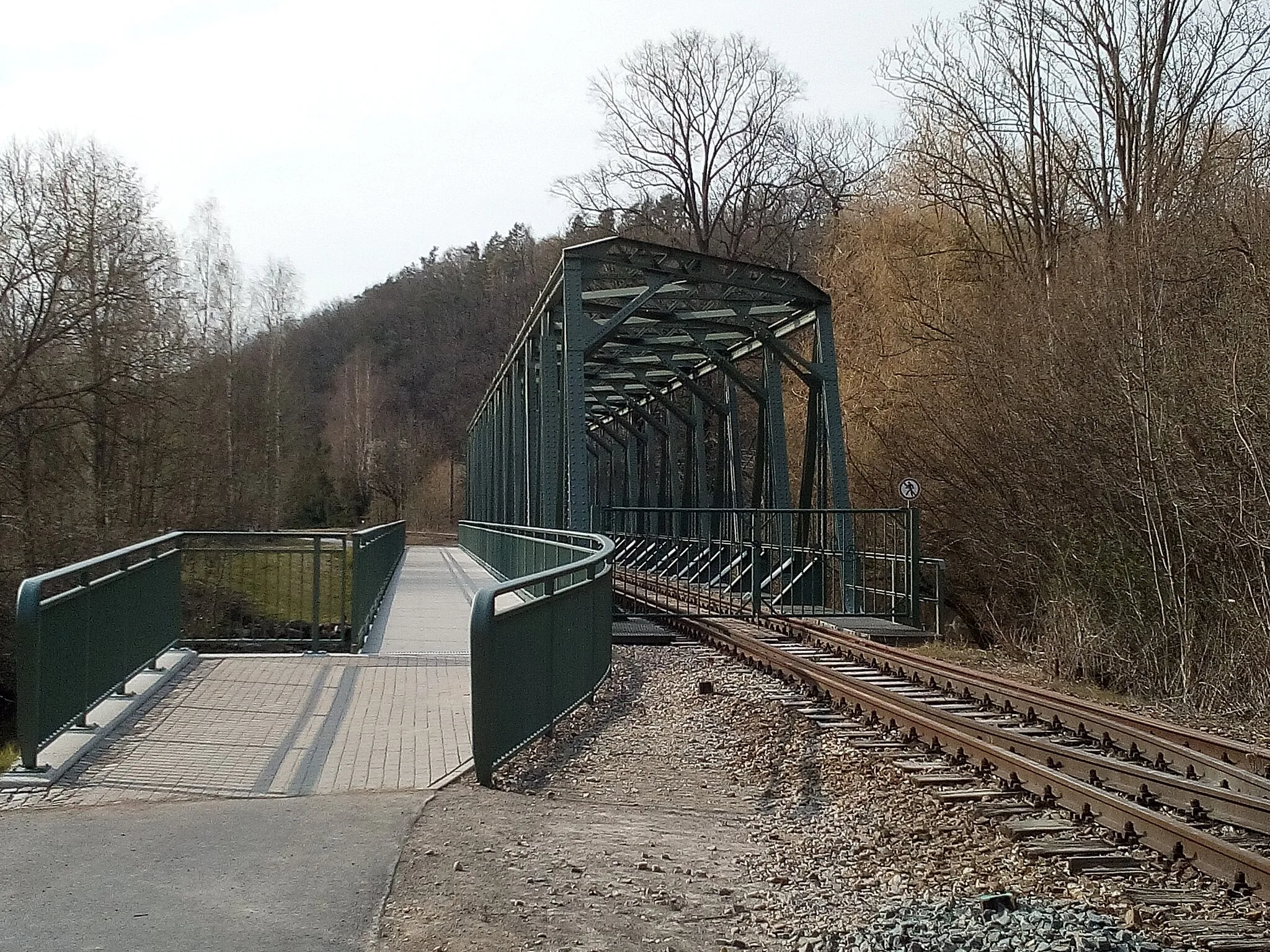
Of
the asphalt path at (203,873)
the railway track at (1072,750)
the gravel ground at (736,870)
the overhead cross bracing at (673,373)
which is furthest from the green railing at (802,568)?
the asphalt path at (203,873)

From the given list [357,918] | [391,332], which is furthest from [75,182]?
[391,332]

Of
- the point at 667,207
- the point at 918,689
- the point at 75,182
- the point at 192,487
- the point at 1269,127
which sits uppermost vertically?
the point at 667,207

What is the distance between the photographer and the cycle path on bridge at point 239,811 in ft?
14.8

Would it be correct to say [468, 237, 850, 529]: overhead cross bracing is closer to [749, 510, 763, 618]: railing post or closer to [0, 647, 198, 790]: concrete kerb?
[749, 510, 763, 618]: railing post

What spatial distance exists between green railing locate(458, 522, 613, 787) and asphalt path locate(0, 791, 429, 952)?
692 millimetres

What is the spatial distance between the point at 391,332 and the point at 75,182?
69.3 m

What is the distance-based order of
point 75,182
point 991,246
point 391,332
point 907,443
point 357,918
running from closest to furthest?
point 357,918, point 907,443, point 991,246, point 75,182, point 391,332

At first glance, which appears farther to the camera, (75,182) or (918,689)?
(75,182)

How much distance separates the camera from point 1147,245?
13.1 meters

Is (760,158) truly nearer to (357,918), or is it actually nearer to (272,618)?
(272,618)

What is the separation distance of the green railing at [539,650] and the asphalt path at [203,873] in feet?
2.27

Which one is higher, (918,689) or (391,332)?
(391,332)

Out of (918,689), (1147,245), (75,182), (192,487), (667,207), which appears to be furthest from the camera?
(667,207)


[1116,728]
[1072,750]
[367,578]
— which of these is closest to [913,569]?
[367,578]
